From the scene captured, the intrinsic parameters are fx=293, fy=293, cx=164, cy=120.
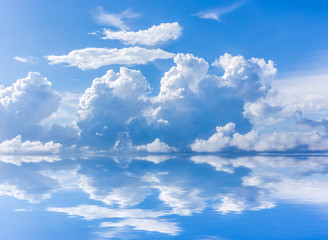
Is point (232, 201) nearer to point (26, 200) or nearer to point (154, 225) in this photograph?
point (154, 225)

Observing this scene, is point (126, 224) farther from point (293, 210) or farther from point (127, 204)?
point (293, 210)

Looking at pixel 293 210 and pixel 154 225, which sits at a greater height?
pixel 293 210

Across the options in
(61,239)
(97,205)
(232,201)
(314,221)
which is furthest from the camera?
(232,201)

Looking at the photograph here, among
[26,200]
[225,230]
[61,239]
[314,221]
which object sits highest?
[26,200]

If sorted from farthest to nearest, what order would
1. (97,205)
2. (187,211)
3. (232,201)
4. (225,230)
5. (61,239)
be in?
(232,201)
(97,205)
(187,211)
(225,230)
(61,239)

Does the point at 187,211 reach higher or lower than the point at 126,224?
higher

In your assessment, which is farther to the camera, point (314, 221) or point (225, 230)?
point (314, 221)

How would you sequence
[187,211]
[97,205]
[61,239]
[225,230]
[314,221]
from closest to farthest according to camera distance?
[61,239]
[225,230]
[314,221]
[187,211]
[97,205]

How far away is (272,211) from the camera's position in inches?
2923

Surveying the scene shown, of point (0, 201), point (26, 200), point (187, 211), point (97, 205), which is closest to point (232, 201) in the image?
point (187, 211)

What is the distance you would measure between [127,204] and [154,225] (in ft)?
80.3

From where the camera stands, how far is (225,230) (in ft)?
189

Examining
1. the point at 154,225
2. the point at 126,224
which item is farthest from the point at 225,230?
the point at 126,224

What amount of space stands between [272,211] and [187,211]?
71.5ft
